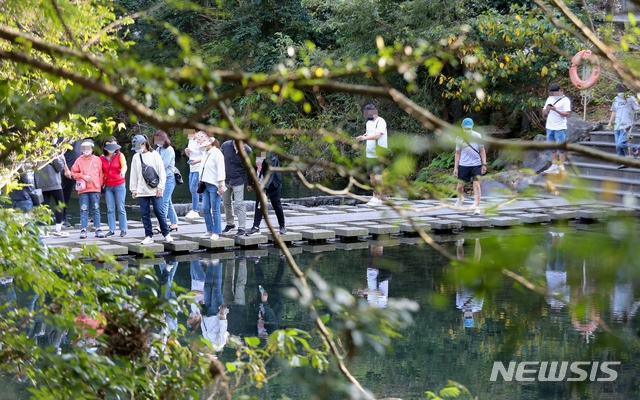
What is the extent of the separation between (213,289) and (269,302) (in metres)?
0.94

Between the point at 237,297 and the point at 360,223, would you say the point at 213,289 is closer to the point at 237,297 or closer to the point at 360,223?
the point at 237,297

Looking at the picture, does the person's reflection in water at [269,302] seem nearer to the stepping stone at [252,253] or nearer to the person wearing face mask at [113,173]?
the stepping stone at [252,253]

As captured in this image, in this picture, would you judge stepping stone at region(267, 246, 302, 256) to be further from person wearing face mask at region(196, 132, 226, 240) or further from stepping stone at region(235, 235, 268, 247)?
person wearing face mask at region(196, 132, 226, 240)

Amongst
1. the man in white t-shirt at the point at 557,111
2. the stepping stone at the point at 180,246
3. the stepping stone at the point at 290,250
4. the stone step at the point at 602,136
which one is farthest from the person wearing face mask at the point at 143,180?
the stone step at the point at 602,136

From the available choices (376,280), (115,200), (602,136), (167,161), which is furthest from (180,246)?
(602,136)

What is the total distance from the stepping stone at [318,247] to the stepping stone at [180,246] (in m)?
1.67

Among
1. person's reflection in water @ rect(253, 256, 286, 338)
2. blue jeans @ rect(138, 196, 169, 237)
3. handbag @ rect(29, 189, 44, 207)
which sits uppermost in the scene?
handbag @ rect(29, 189, 44, 207)

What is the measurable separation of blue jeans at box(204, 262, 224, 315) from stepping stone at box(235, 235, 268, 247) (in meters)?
1.12

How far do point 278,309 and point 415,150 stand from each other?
697 centimetres

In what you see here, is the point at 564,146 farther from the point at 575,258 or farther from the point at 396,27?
the point at 396,27

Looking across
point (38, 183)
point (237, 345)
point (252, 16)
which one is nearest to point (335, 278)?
point (38, 183)

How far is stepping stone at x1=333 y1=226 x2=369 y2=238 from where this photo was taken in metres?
13.3

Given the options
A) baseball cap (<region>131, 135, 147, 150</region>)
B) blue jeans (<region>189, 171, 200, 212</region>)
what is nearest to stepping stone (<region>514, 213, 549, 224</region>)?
blue jeans (<region>189, 171, 200, 212</region>)

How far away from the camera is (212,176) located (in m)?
12.0
